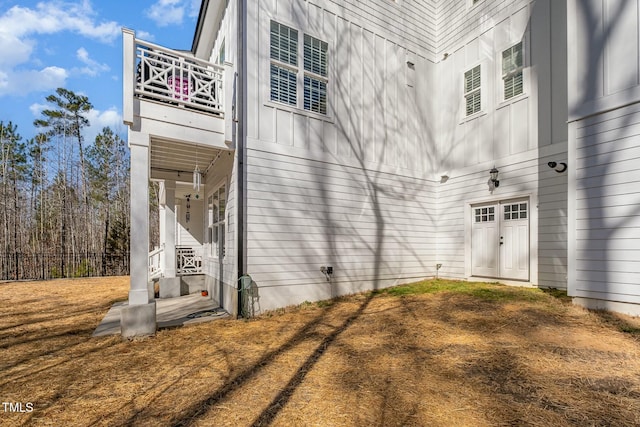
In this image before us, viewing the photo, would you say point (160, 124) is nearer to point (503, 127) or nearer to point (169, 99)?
point (169, 99)

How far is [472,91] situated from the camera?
8.60 metres

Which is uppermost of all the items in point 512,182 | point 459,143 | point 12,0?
point 12,0

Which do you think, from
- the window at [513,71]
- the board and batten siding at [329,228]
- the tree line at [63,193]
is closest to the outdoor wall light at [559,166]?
the window at [513,71]

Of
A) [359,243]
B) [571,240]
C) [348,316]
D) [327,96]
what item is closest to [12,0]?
[327,96]

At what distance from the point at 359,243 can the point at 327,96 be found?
353 centimetres

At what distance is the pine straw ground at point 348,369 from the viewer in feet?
8.39

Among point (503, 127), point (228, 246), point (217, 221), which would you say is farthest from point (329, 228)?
point (503, 127)

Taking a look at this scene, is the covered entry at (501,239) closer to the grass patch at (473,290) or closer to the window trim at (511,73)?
the grass patch at (473,290)

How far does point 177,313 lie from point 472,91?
9.13 m

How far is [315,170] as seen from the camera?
23.0 ft

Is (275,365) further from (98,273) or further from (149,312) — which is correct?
(98,273)

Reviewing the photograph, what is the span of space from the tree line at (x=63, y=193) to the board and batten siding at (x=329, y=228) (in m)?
13.6

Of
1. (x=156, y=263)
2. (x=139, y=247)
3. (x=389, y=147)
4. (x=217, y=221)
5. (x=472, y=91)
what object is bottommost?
(x=156, y=263)

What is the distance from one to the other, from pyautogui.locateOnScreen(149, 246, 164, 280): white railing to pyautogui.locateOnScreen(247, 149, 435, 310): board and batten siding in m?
4.54
